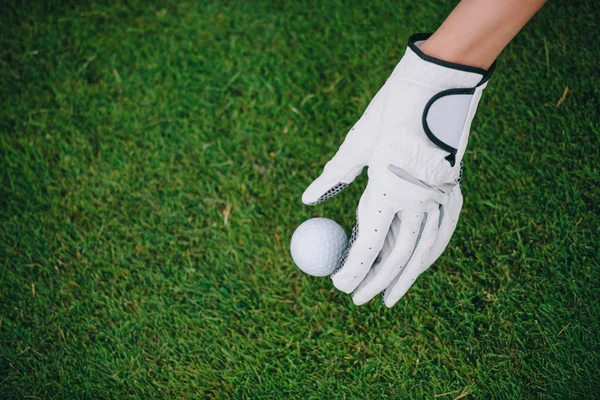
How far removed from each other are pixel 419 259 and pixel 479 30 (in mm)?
1066

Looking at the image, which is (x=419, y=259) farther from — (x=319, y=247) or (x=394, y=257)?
(x=319, y=247)

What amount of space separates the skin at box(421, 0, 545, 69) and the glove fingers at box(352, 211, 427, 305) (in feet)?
2.37

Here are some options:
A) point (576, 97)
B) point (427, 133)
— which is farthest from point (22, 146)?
point (576, 97)

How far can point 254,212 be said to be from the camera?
294 centimetres

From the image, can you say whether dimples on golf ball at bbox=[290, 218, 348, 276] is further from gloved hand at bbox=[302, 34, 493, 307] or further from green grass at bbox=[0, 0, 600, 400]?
green grass at bbox=[0, 0, 600, 400]

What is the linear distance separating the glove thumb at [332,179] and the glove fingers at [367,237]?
0.11m

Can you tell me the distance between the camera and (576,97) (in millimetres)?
2891

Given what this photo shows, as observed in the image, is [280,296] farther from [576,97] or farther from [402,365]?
[576,97]

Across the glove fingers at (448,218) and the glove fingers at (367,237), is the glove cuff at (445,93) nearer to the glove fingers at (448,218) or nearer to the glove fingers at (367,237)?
the glove fingers at (448,218)

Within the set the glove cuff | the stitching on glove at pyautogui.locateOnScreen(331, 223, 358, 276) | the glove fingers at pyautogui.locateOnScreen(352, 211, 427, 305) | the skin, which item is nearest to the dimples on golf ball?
the stitching on glove at pyautogui.locateOnScreen(331, 223, 358, 276)

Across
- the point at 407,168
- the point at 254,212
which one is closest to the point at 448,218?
the point at 407,168

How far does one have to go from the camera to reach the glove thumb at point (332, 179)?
7.46ft

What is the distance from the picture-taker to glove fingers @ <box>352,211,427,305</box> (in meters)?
2.24

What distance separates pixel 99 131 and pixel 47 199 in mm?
568
